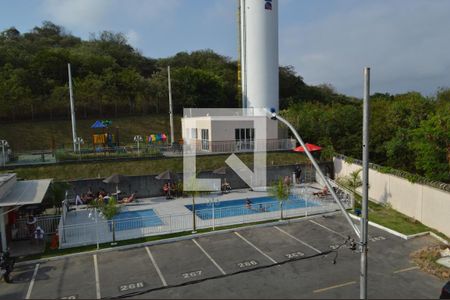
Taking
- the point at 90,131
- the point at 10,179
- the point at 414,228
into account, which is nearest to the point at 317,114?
the point at 414,228

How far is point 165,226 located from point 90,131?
108 feet

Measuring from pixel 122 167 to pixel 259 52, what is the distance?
23.8 m

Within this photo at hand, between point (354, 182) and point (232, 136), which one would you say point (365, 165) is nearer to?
point (354, 182)

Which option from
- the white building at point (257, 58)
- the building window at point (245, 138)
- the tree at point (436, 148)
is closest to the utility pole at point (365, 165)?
the tree at point (436, 148)

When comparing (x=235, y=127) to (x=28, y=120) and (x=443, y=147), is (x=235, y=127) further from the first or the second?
(x=28, y=120)

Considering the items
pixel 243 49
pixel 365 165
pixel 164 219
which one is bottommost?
pixel 164 219

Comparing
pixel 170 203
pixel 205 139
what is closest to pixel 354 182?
pixel 170 203

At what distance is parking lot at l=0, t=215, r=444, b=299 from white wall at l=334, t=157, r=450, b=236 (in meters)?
1.80

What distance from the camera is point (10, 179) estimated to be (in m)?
17.1

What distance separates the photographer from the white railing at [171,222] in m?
16.8

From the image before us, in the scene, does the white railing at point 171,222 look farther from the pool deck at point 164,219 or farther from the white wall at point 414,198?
the white wall at point 414,198

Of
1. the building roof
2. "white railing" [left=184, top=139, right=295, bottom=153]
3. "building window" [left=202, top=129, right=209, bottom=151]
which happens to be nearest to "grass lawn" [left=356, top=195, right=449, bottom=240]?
"white railing" [left=184, top=139, right=295, bottom=153]

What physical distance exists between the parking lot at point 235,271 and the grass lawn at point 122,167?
36.8ft

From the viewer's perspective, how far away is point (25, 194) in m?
16.2
